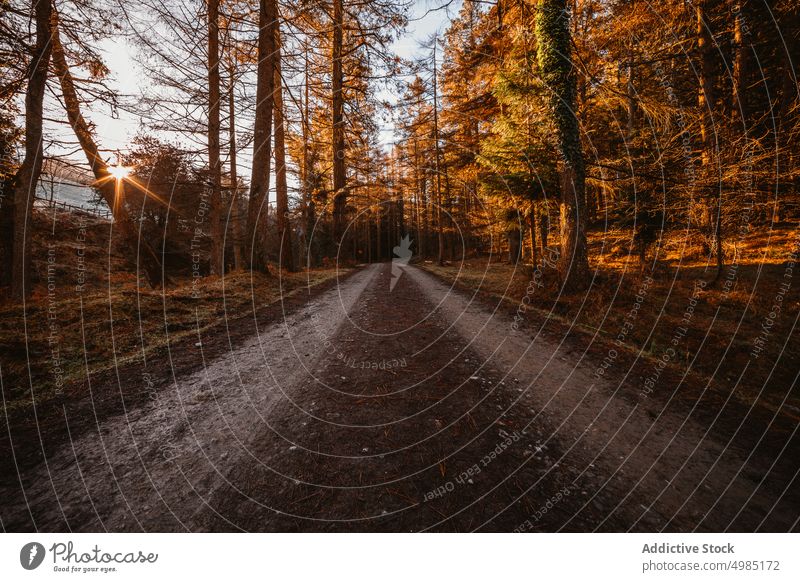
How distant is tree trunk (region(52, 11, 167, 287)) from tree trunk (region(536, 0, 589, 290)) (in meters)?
10.1

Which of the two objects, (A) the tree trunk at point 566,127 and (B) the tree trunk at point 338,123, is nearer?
(A) the tree trunk at point 566,127

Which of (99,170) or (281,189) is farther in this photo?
(281,189)

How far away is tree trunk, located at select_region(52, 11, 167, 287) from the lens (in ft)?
20.3

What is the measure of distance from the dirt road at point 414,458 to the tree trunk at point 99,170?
Answer: 6.77 m

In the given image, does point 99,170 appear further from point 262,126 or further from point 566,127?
point 566,127

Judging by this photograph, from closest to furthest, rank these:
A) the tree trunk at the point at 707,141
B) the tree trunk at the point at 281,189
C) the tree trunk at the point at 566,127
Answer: the tree trunk at the point at 707,141 → the tree trunk at the point at 566,127 → the tree trunk at the point at 281,189

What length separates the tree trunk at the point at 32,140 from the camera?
5.44m

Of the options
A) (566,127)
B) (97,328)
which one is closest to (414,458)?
(97,328)

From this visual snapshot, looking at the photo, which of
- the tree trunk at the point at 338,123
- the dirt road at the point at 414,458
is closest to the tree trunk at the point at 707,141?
the dirt road at the point at 414,458

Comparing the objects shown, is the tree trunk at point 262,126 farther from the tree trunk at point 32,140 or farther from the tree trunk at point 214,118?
the tree trunk at point 32,140

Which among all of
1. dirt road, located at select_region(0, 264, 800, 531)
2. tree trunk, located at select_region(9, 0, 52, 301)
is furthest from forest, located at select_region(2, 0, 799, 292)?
dirt road, located at select_region(0, 264, 800, 531)

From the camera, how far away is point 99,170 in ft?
25.3

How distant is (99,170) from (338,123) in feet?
26.0

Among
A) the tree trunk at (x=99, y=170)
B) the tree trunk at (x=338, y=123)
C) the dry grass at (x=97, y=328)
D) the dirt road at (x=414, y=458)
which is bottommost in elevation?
the dirt road at (x=414, y=458)
